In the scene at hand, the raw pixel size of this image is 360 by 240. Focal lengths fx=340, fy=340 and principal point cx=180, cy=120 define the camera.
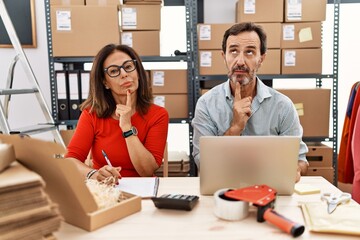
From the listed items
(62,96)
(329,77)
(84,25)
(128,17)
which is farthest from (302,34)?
(62,96)

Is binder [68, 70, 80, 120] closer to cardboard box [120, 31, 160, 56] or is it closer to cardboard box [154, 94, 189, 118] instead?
cardboard box [120, 31, 160, 56]

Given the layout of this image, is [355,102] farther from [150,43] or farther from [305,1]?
[150,43]

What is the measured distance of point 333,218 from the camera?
89 cm

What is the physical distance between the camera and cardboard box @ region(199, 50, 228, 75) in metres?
2.59

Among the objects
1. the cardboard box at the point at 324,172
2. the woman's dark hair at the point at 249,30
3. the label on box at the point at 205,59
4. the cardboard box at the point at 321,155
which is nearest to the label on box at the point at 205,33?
the label on box at the point at 205,59

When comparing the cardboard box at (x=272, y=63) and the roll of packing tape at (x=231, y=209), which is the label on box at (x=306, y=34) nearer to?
the cardboard box at (x=272, y=63)

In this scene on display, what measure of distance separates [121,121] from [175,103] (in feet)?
3.45

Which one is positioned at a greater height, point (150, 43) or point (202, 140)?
point (150, 43)

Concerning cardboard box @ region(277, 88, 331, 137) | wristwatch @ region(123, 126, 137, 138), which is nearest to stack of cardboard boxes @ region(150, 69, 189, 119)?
cardboard box @ region(277, 88, 331, 137)

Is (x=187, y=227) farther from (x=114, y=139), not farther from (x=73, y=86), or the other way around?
(x=73, y=86)

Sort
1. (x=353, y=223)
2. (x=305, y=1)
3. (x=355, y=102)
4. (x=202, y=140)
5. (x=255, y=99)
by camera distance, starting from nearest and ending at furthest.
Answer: (x=353, y=223) → (x=202, y=140) → (x=255, y=99) → (x=355, y=102) → (x=305, y=1)

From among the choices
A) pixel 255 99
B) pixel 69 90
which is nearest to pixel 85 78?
pixel 69 90

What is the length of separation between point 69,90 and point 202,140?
6.02ft

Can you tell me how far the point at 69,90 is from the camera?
2.58 metres
